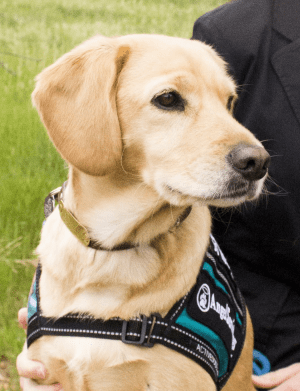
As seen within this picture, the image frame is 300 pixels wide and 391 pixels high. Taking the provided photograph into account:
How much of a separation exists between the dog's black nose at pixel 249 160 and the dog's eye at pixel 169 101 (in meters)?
0.31

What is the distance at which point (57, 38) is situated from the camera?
19.0ft

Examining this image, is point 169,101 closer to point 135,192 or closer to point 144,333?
point 135,192

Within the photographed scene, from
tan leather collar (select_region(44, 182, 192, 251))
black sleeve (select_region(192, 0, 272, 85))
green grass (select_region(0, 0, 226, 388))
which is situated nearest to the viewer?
tan leather collar (select_region(44, 182, 192, 251))

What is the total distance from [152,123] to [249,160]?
407 millimetres

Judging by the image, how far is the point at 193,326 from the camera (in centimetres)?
172

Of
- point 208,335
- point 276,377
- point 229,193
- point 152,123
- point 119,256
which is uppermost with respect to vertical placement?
point 152,123

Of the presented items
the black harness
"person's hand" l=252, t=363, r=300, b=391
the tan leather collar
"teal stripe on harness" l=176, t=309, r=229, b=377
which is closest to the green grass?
the black harness

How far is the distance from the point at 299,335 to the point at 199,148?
46.9 inches

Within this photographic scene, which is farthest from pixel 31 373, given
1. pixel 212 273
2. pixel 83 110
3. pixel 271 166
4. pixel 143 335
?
pixel 271 166

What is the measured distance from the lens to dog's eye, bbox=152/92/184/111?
172 centimetres

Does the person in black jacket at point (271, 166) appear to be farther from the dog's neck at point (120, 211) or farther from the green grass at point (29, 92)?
the green grass at point (29, 92)

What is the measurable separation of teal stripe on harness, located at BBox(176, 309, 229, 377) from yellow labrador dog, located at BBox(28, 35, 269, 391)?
30 millimetres

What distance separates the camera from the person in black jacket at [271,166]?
216cm

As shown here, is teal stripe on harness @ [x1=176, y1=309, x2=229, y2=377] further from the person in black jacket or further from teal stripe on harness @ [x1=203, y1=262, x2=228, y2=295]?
the person in black jacket
